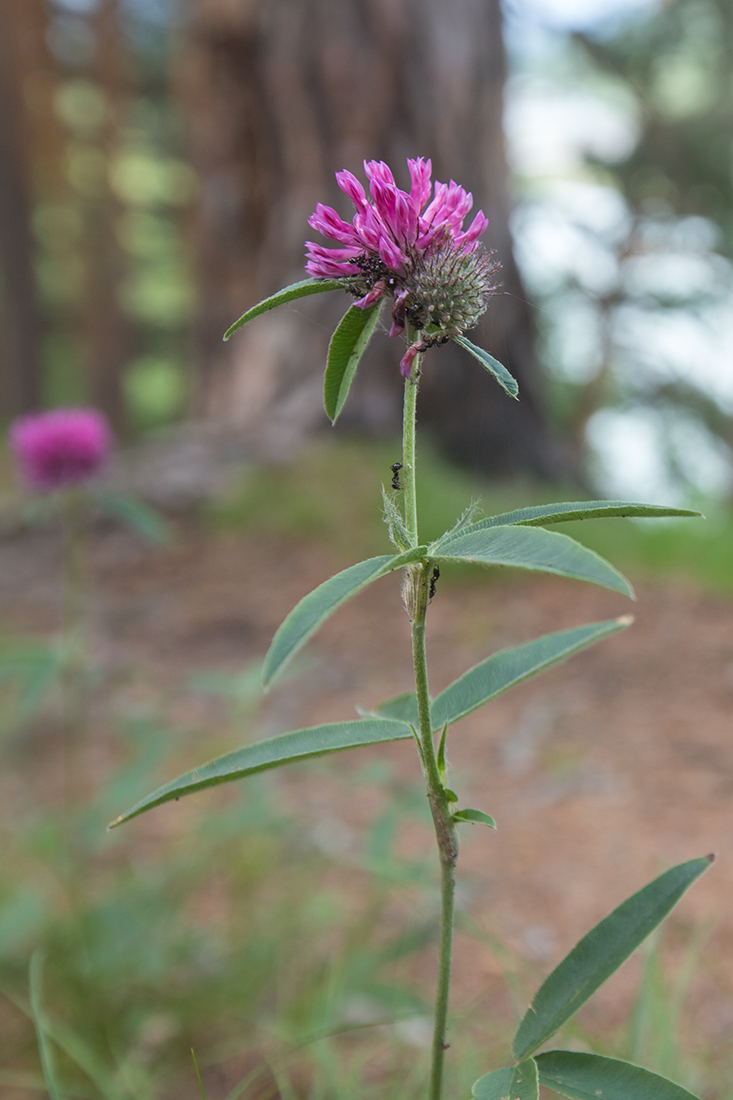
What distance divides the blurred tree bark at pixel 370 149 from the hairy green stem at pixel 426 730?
2756mm

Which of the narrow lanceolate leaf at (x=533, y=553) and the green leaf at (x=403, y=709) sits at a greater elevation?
the narrow lanceolate leaf at (x=533, y=553)

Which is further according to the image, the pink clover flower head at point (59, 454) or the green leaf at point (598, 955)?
the pink clover flower head at point (59, 454)

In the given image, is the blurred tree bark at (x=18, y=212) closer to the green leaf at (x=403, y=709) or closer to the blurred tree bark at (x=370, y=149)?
the blurred tree bark at (x=370, y=149)

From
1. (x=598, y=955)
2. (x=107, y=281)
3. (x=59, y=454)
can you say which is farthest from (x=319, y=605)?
(x=107, y=281)

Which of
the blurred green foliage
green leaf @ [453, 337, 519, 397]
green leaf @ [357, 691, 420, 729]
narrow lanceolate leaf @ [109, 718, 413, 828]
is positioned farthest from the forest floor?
green leaf @ [453, 337, 519, 397]

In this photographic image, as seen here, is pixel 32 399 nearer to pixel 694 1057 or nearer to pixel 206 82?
pixel 206 82

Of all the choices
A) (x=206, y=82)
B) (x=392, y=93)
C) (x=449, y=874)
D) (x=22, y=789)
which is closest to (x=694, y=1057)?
(x=449, y=874)

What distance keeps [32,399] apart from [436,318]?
11.1 metres

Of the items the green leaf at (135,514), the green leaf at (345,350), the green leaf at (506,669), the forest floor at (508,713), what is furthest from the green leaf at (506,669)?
the green leaf at (135,514)

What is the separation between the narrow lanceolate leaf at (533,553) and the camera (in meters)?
0.49

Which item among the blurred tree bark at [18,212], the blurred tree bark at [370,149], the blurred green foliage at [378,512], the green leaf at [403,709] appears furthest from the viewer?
the blurred tree bark at [18,212]

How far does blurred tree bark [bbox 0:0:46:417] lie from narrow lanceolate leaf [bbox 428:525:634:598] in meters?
10.3

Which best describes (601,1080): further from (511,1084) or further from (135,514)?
(135,514)

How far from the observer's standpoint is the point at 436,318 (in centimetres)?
63
